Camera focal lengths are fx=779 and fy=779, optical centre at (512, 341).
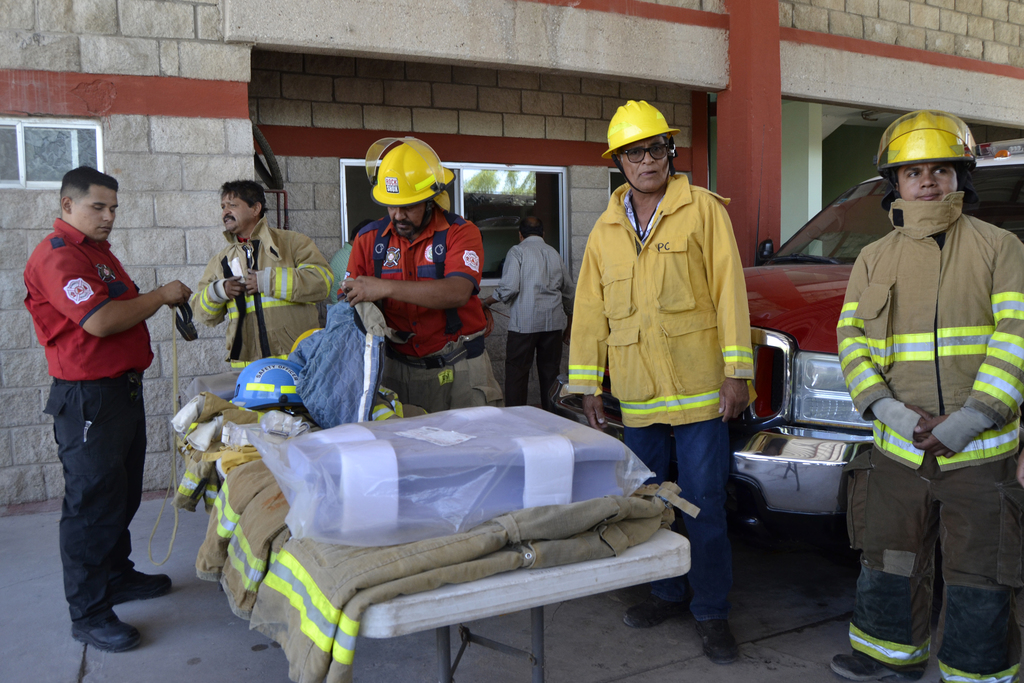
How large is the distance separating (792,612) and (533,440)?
2163 millimetres

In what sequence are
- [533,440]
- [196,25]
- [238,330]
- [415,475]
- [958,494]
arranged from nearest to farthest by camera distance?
A: 1. [415,475]
2. [533,440]
3. [958,494]
4. [238,330]
5. [196,25]

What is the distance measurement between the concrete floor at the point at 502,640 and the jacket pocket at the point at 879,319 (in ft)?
4.00

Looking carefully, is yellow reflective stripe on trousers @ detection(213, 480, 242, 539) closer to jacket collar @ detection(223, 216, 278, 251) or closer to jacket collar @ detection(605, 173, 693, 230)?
jacket collar @ detection(605, 173, 693, 230)

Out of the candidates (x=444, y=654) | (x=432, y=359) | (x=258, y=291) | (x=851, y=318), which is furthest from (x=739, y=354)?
(x=258, y=291)

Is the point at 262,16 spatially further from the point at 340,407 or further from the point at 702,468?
the point at 702,468

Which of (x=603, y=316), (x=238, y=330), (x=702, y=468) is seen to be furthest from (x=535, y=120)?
(x=702, y=468)

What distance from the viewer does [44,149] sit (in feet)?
16.9

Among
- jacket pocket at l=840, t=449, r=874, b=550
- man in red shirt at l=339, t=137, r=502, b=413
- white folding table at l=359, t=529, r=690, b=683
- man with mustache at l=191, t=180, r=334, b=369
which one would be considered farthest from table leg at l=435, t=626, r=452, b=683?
man with mustache at l=191, t=180, r=334, b=369

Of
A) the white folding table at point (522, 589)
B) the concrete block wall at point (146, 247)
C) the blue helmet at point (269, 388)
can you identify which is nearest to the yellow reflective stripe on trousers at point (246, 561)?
the white folding table at point (522, 589)

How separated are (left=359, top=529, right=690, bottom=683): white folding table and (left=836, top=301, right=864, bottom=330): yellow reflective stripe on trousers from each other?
1.21 meters

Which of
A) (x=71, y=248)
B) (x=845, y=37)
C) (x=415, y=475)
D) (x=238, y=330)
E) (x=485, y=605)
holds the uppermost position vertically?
(x=845, y=37)

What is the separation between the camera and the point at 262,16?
536cm

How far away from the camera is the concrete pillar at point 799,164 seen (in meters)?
9.35

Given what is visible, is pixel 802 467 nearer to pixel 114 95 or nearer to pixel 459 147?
pixel 114 95
